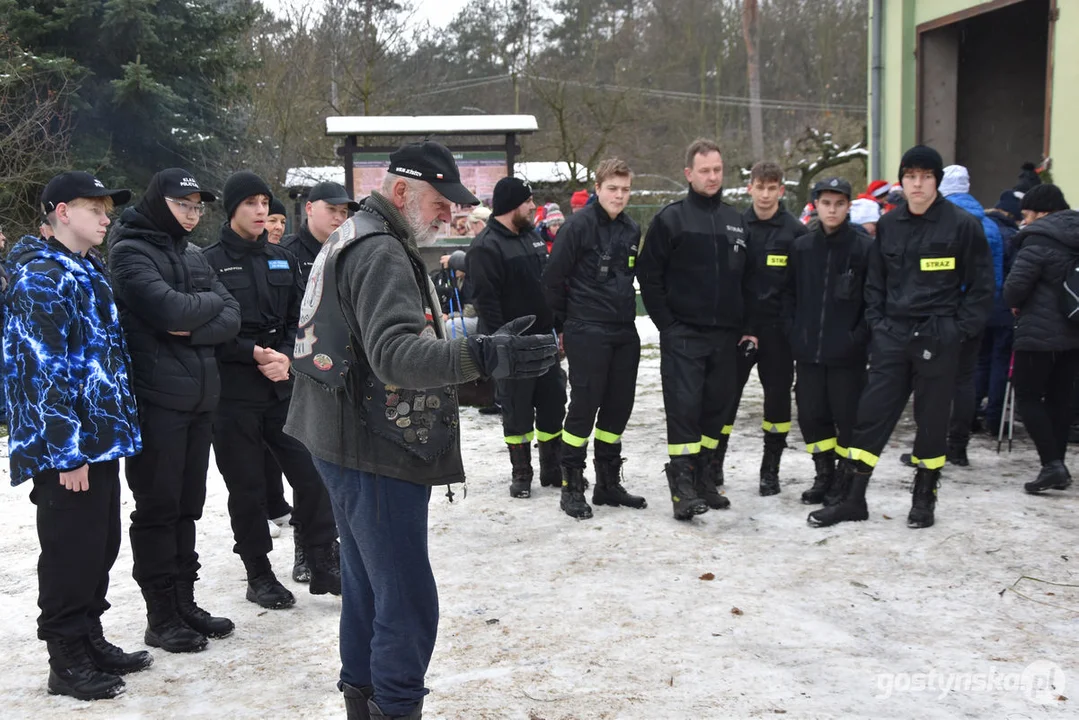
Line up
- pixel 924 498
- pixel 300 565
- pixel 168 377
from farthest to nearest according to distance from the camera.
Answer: pixel 924 498, pixel 300 565, pixel 168 377

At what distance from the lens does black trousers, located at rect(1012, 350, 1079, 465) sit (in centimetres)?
622

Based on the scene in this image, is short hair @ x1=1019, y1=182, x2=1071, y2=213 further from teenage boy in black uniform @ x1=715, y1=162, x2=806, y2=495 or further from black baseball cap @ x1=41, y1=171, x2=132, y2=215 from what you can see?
black baseball cap @ x1=41, y1=171, x2=132, y2=215

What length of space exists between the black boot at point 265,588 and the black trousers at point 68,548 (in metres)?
0.93

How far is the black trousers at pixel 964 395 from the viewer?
20.9ft

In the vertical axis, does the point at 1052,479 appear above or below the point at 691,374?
below

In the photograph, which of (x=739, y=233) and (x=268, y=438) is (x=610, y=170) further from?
(x=268, y=438)

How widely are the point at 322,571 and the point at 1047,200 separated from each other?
5375 millimetres

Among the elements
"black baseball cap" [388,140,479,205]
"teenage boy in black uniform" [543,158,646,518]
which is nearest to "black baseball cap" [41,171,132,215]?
"black baseball cap" [388,140,479,205]

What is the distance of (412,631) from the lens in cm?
290

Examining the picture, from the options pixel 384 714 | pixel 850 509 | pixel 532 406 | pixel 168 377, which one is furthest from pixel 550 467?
pixel 384 714

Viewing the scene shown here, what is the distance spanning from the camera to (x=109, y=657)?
3.86m

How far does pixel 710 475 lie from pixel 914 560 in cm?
153

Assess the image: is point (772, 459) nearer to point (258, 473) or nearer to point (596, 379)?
point (596, 379)

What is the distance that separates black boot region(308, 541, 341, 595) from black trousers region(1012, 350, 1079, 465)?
15.0 feet
